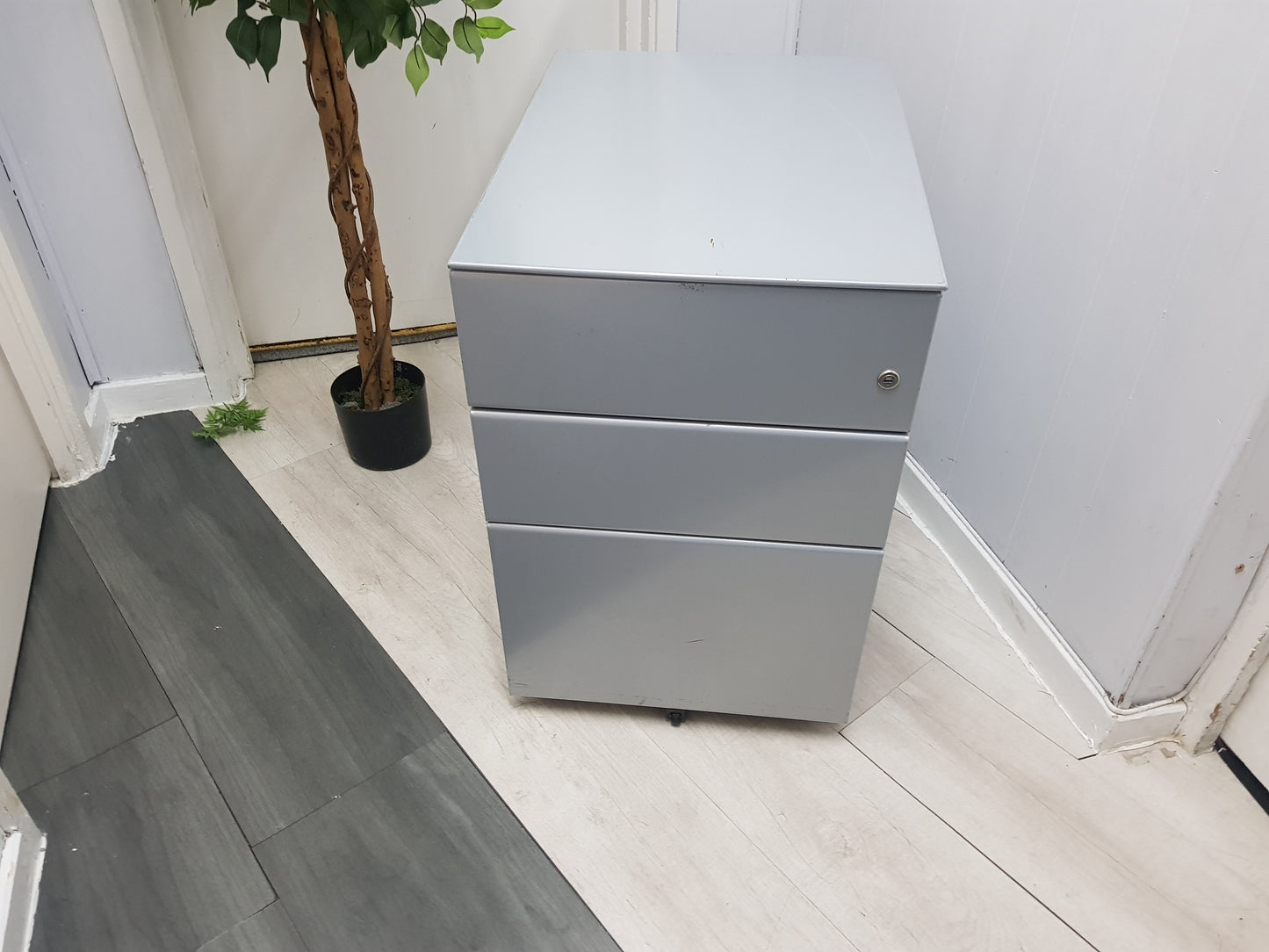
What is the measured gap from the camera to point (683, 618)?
3.24 feet

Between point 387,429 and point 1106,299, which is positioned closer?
point 1106,299

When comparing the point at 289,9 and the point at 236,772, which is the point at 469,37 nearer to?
the point at 289,9

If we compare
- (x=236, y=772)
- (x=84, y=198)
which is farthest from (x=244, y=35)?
(x=236, y=772)

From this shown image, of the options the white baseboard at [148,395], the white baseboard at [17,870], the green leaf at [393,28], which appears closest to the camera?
the white baseboard at [17,870]

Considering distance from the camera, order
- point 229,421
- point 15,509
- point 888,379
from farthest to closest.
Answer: point 229,421
point 15,509
point 888,379

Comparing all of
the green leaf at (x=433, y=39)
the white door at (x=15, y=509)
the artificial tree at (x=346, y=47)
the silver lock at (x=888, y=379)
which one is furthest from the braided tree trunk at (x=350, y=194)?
the silver lock at (x=888, y=379)

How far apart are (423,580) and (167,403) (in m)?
0.64

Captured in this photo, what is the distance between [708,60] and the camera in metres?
1.14

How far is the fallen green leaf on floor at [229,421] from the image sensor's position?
60.7 inches

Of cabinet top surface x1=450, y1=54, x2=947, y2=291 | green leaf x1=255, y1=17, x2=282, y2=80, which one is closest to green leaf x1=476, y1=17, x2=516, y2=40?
cabinet top surface x1=450, y1=54, x2=947, y2=291

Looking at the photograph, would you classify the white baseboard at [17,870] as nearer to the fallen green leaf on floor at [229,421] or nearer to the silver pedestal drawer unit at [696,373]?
the silver pedestal drawer unit at [696,373]

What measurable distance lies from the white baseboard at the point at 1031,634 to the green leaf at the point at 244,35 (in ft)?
3.54

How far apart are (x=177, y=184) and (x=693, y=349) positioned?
1038mm

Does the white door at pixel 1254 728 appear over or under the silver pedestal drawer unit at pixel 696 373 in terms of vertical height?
under
